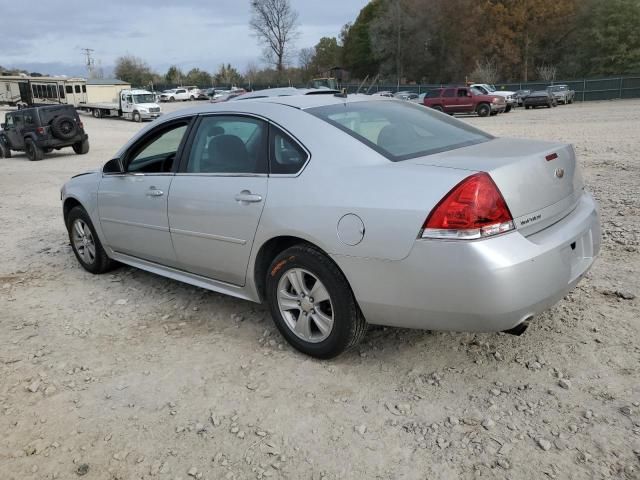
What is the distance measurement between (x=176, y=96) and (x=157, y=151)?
6505 cm

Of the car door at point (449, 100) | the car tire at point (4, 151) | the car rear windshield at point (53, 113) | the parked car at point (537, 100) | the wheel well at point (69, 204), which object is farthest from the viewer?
the parked car at point (537, 100)

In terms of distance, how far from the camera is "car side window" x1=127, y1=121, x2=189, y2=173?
4.32 metres

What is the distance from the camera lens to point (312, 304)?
11.0 ft

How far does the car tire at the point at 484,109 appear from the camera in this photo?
103 ft

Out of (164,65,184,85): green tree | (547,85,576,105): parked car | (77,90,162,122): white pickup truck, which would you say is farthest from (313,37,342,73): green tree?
(77,90,162,122): white pickup truck

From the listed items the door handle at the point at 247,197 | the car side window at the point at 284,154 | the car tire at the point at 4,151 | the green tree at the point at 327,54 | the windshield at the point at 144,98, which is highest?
the green tree at the point at 327,54

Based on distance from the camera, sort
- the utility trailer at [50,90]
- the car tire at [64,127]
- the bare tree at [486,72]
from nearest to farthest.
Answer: the car tire at [64,127], the utility trailer at [50,90], the bare tree at [486,72]

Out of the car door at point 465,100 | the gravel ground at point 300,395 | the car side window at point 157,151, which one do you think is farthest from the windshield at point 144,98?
the gravel ground at point 300,395

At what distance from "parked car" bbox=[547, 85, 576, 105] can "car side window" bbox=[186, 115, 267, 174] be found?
4208 cm

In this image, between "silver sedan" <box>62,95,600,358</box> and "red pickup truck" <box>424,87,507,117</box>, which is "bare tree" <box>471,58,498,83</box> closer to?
"red pickup truck" <box>424,87,507,117</box>

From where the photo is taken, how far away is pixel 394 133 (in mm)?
3490

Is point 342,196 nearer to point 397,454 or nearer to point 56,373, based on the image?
point 397,454

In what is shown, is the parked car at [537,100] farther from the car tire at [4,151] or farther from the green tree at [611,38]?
Answer: the car tire at [4,151]

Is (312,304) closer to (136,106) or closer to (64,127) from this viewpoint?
(64,127)
